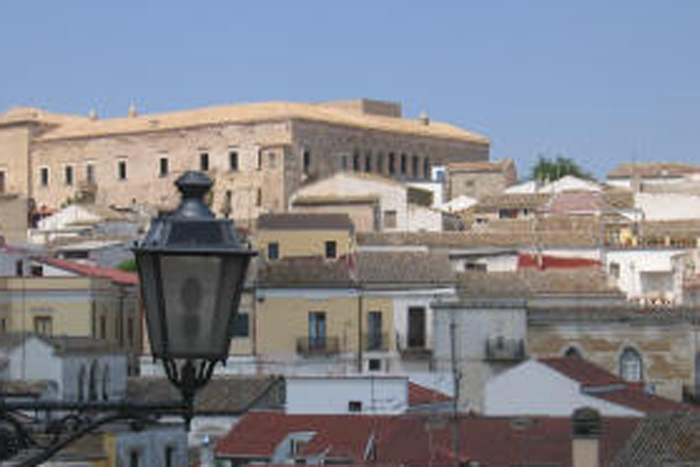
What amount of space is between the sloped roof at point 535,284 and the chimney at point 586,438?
19.2 m

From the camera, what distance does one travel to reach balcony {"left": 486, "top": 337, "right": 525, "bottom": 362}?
133 ft

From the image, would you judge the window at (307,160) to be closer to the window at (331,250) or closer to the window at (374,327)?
the window at (331,250)

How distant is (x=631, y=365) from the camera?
135 feet

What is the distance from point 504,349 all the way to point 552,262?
1149 cm

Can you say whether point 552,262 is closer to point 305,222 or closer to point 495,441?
point 305,222

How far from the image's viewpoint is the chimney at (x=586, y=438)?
1001 inches

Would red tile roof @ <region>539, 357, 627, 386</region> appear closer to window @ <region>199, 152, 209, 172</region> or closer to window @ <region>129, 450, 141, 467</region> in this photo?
window @ <region>129, 450, 141, 467</region>

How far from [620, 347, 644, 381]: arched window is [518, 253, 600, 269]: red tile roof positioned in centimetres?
917

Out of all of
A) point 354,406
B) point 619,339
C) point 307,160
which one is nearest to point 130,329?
point 619,339

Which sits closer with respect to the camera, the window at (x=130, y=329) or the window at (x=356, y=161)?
the window at (x=130, y=329)

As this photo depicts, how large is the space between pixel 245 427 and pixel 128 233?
36.3 metres

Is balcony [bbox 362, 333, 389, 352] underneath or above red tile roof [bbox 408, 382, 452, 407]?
above

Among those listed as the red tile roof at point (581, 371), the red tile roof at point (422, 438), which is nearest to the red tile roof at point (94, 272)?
the red tile roof at point (581, 371)

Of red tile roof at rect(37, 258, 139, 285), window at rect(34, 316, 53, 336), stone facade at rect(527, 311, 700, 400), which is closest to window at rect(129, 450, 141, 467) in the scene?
stone facade at rect(527, 311, 700, 400)
